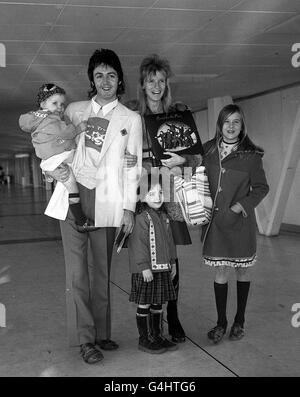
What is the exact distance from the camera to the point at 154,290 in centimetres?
303

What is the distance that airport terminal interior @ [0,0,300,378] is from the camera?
3.03 meters

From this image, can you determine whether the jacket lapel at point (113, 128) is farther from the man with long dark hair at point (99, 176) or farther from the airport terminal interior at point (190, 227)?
the airport terminal interior at point (190, 227)

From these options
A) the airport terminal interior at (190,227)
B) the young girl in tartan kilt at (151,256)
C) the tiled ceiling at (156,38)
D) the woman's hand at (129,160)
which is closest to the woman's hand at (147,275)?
the young girl in tartan kilt at (151,256)

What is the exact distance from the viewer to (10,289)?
191 inches

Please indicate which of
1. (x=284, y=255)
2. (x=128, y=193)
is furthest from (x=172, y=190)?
(x=284, y=255)

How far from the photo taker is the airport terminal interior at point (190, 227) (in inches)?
119

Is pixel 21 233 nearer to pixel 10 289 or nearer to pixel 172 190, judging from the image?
pixel 10 289

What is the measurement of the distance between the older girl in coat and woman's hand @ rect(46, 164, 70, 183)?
0.93 metres

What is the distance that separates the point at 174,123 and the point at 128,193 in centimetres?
49

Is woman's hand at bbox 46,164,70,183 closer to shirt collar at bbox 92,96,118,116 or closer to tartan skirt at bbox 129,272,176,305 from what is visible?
shirt collar at bbox 92,96,118,116

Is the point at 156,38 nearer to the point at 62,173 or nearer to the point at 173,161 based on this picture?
the point at 173,161

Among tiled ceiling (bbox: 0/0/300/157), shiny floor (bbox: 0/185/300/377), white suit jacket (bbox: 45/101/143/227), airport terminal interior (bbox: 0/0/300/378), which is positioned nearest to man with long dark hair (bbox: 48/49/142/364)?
white suit jacket (bbox: 45/101/143/227)

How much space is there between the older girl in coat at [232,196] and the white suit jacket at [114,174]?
1.90ft

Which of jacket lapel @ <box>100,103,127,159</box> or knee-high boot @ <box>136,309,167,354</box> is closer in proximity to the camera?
jacket lapel @ <box>100,103,127,159</box>
